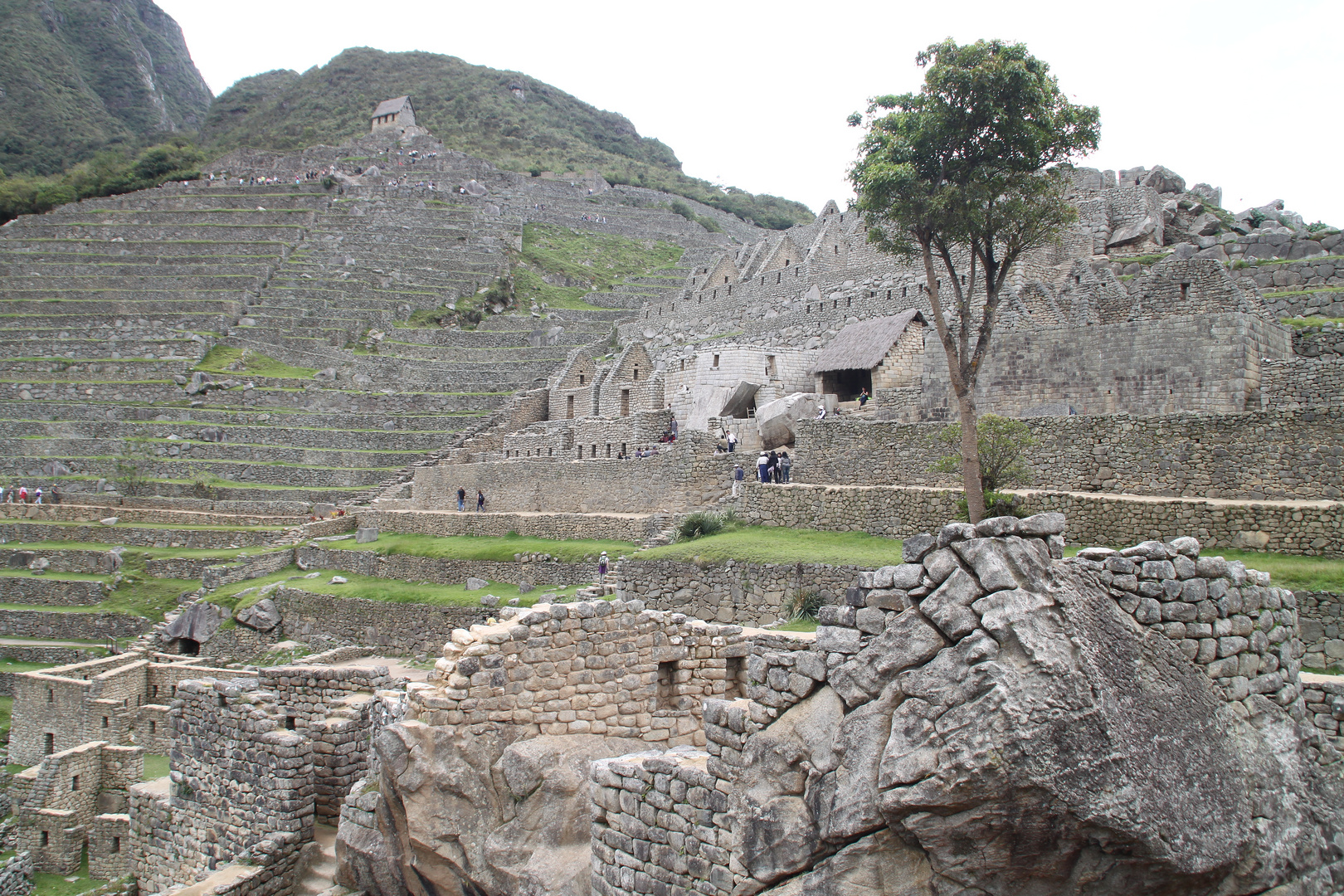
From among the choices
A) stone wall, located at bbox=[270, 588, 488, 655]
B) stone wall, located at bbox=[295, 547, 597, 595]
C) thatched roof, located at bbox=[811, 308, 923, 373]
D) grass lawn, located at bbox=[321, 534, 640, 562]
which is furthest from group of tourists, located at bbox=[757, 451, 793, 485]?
stone wall, located at bbox=[270, 588, 488, 655]

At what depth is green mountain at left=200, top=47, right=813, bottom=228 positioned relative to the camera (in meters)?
106

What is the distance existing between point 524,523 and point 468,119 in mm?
105914

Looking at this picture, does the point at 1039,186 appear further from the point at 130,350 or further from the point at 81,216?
the point at 81,216

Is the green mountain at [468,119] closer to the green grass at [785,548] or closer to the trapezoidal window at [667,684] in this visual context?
the green grass at [785,548]

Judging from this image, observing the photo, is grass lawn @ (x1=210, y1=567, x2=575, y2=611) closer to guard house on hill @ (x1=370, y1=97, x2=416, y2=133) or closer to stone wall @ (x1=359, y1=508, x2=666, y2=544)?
stone wall @ (x1=359, y1=508, x2=666, y2=544)

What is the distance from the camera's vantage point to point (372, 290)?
5506 cm

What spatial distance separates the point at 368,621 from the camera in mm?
22500

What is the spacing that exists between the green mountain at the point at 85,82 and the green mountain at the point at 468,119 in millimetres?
10212

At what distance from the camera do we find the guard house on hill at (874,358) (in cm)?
2522

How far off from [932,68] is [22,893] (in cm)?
2202

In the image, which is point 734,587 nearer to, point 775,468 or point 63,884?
point 775,468

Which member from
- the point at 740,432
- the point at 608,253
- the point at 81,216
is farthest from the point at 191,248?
the point at 740,432

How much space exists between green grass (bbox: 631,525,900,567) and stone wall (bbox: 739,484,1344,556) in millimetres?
425

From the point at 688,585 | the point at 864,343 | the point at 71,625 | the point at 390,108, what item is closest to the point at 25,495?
the point at 71,625
